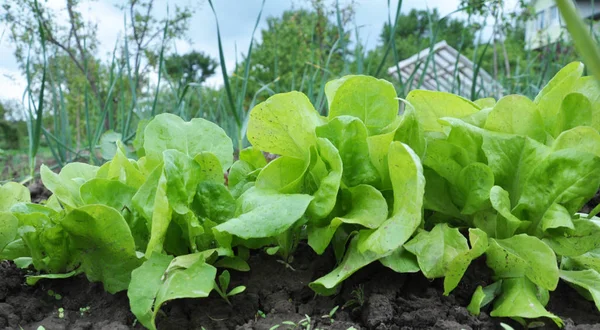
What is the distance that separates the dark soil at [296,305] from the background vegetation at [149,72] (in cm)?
64

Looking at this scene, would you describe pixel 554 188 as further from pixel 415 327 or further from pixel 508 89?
pixel 508 89

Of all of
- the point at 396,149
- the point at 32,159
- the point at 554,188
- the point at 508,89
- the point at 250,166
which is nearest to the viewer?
the point at 396,149

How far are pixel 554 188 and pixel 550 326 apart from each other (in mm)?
236

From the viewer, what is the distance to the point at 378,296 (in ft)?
2.88

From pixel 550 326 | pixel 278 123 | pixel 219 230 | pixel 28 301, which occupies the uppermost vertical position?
pixel 278 123

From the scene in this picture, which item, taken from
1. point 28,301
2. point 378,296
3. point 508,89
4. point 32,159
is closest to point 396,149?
point 378,296

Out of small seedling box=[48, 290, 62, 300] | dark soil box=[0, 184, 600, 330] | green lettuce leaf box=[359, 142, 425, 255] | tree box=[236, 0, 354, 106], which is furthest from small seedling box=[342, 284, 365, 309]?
tree box=[236, 0, 354, 106]

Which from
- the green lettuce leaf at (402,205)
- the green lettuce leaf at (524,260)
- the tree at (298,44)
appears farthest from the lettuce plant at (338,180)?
the tree at (298,44)

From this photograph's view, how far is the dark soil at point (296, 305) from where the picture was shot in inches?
33.5

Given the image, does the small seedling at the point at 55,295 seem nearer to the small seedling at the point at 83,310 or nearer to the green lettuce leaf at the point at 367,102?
the small seedling at the point at 83,310

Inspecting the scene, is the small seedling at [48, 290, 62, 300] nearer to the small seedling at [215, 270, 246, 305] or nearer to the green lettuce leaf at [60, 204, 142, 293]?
the green lettuce leaf at [60, 204, 142, 293]

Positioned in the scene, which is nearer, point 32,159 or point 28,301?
point 28,301

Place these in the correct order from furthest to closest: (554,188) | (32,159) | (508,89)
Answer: (508,89), (32,159), (554,188)

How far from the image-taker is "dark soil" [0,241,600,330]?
0.85m
